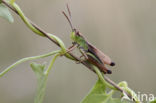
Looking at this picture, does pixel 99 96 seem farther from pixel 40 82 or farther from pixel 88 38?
pixel 88 38

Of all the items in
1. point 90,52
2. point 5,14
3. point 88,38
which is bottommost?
point 88,38

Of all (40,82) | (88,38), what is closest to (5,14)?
(40,82)

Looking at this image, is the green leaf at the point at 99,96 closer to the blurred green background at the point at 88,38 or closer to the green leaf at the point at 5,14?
the green leaf at the point at 5,14

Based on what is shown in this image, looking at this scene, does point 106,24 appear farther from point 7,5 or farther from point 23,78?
point 7,5

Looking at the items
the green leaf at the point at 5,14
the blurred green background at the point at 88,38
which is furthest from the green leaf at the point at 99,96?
the blurred green background at the point at 88,38

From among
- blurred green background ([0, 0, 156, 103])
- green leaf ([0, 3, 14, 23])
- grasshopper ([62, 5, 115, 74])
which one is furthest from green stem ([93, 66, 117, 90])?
blurred green background ([0, 0, 156, 103])

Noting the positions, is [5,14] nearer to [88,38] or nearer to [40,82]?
[40,82]

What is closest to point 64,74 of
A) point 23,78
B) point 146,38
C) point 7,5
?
point 23,78

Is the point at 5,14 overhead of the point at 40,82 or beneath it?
overhead

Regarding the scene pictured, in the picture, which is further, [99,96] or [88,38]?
[88,38]

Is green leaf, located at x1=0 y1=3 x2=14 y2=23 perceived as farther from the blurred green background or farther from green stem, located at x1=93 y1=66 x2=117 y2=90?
the blurred green background
